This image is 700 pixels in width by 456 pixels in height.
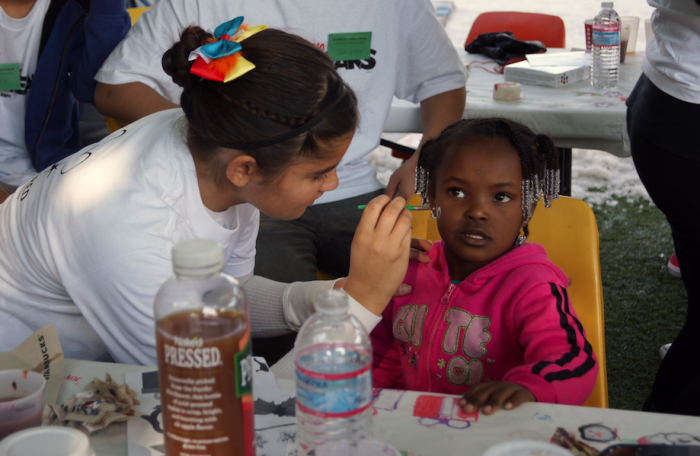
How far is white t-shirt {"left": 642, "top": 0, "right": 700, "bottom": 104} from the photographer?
1384 mm

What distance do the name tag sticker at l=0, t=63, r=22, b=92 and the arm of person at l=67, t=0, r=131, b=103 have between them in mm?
258

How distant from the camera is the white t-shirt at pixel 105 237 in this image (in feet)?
3.56

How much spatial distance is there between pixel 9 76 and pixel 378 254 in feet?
5.72

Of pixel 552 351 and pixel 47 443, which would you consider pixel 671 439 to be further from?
pixel 47 443

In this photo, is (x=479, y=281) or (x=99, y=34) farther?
(x=99, y=34)

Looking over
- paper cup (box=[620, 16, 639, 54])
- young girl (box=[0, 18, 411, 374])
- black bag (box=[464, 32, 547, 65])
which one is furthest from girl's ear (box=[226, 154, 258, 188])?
paper cup (box=[620, 16, 639, 54])

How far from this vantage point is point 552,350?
1.08 metres

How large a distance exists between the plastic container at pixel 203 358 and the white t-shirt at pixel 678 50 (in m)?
1.18

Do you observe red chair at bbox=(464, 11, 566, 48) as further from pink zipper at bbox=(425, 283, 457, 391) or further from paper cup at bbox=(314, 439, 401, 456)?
paper cup at bbox=(314, 439, 401, 456)

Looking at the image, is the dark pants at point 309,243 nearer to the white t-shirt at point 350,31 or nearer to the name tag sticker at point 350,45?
the white t-shirt at point 350,31

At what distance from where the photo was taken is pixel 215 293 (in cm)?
65

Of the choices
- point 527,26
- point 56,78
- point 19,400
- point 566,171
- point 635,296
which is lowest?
point 635,296

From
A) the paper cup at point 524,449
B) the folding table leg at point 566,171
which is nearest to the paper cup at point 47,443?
the paper cup at point 524,449

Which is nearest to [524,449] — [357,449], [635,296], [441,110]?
[357,449]
